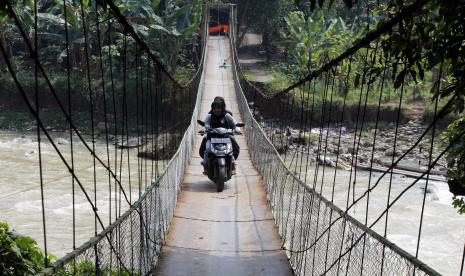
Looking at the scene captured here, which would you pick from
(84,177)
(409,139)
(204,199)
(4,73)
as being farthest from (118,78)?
(204,199)

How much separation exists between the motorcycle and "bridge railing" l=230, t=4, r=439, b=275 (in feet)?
1.27

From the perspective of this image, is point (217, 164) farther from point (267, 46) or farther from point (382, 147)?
point (267, 46)

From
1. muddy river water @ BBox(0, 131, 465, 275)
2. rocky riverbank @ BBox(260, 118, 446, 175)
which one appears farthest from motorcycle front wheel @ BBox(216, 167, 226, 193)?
rocky riverbank @ BBox(260, 118, 446, 175)

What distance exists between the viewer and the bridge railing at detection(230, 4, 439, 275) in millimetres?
2295

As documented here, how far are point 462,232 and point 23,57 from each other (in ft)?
46.9

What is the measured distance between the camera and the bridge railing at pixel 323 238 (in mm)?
2295

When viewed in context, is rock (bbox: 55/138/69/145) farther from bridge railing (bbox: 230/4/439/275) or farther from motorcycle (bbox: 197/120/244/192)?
bridge railing (bbox: 230/4/439/275)

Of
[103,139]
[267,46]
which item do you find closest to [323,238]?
[103,139]

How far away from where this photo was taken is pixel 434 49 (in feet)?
8.02

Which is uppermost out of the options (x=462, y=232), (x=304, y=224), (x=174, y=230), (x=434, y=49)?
(x=434, y=49)

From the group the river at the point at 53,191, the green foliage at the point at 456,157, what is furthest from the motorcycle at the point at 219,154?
the green foliage at the point at 456,157

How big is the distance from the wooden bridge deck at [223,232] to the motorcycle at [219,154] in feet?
0.56

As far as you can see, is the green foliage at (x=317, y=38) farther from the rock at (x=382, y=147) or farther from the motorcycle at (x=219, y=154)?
the motorcycle at (x=219, y=154)

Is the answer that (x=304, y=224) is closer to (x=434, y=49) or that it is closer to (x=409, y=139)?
(x=434, y=49)
